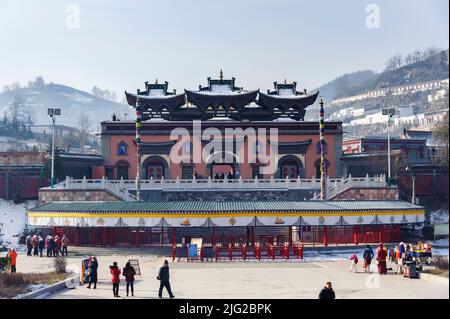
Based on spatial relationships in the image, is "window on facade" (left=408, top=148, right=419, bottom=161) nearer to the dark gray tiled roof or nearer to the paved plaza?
the dark gray tiled roof

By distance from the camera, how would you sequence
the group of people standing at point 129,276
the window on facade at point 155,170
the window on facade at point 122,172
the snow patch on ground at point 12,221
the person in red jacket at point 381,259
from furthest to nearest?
the window on facade at point 122,172, the window on facade at point 155,170, the snow patch on ground at point 12,221, the person in red jacket at point 381,259, the group of people standing at point 129,276

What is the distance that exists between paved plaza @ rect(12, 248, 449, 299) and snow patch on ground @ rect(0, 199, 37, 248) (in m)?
11.0

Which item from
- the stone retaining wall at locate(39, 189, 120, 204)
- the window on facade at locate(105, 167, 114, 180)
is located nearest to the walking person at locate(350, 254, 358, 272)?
the stone retaining wall at locate(39, 189, 120, 204)

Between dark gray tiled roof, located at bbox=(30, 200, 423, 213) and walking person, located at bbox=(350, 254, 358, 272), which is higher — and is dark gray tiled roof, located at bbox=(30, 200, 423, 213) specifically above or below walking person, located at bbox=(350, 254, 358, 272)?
above

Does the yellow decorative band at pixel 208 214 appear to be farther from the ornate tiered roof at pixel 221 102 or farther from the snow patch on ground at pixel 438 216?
the ornate tiered roof at pixel 221 102

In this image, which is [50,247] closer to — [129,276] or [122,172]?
[129,276]

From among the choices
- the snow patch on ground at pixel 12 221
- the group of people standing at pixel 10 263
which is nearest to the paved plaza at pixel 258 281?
the group of people standing at pixel 10 263

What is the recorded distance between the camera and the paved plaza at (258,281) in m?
20.2

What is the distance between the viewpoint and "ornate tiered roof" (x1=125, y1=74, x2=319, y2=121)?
59625 millimetres

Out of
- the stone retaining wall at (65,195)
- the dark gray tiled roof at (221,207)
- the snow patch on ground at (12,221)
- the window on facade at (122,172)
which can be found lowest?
the snow patch on ground at (12,221)

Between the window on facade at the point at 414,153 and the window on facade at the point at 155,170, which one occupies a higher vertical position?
the window on facade at the point at 414,153

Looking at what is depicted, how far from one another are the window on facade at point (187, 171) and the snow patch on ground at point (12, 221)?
49.3 ft

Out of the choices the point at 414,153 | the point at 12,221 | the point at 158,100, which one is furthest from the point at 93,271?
the point at 414,153

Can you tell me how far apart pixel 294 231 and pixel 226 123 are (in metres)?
18.7
